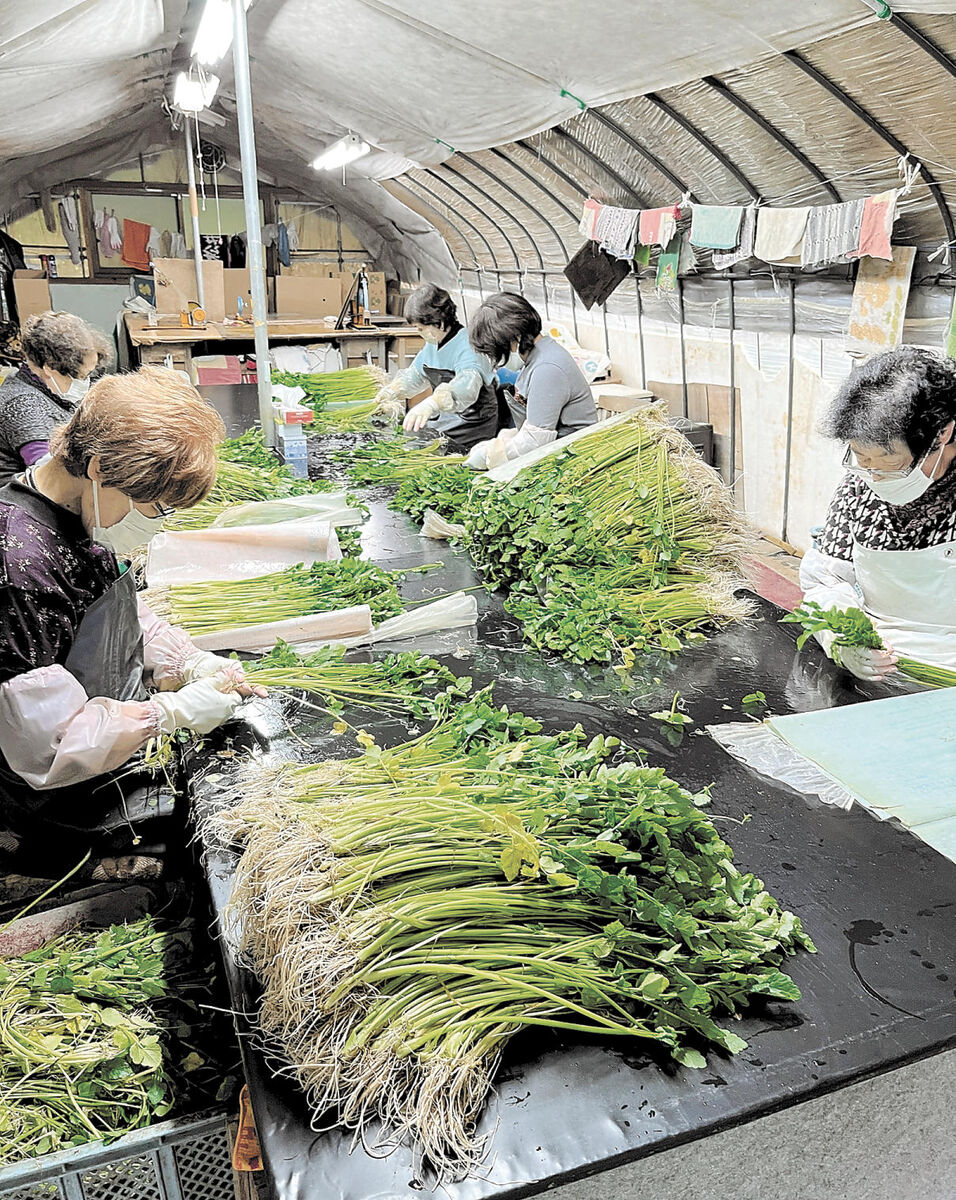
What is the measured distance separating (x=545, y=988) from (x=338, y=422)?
4.89 m

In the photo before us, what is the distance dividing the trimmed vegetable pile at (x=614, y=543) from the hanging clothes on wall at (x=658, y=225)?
12.3ft

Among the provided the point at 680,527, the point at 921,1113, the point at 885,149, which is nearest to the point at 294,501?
the point at 680,527

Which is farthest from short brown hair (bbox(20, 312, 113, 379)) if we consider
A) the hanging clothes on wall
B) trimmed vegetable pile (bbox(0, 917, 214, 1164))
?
the hanging clothes on wall

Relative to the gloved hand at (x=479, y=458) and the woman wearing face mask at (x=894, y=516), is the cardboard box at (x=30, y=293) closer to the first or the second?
the gloved hand at (x=479, y=458)

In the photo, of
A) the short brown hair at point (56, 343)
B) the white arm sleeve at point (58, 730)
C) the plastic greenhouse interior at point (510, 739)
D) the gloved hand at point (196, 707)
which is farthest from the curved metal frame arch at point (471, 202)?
the white arm sleeve at point (58, 730)

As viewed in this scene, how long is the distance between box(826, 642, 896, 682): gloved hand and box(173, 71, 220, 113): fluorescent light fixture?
7392mm

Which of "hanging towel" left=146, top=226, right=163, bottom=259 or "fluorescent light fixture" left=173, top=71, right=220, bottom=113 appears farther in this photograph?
"hanging towel" left=146, top=226, right=163, bottom=259

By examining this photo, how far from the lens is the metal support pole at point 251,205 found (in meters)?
4.56

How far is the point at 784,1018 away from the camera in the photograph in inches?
51.8

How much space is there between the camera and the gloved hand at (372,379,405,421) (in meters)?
5.95

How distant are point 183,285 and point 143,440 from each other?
31.1 feet

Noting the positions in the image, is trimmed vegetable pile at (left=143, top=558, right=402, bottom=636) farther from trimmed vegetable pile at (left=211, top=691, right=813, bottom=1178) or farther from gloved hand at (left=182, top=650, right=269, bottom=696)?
trimmed vegetable pile at (left=211, top=691, right=813, bottom=1178)

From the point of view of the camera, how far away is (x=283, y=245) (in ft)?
43.1

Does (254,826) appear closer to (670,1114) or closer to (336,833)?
(336,833)
